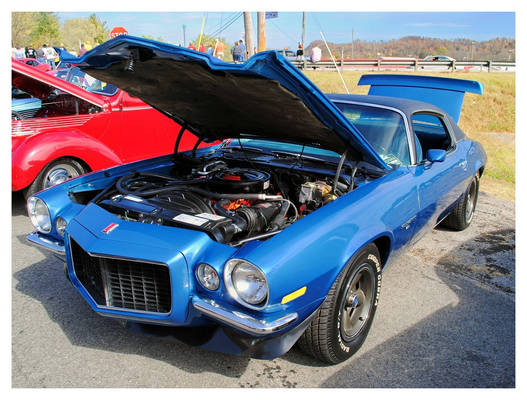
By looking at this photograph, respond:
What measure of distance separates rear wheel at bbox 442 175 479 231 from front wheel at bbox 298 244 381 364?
2.35 meters

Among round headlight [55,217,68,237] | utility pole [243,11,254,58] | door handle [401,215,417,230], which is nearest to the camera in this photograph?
round headlight [55,217,68,237]

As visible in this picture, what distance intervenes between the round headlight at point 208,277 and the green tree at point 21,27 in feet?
163

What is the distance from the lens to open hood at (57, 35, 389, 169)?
2.43 metres

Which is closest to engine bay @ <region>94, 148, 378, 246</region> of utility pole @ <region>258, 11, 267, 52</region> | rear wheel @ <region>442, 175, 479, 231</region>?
rear wheel @ <region>442, 175, 479, 231</region>

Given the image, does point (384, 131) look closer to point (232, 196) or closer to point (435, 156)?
point (435, 156)

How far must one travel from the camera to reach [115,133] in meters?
6.09

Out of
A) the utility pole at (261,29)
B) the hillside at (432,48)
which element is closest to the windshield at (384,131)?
the utility pole at (261,29)

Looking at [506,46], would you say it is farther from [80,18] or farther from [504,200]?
[80,18]

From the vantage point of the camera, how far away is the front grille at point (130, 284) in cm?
233

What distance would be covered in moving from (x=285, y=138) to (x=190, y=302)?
1.88 m

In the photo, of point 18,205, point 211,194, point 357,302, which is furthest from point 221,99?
point 18,205

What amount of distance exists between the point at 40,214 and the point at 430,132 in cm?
409

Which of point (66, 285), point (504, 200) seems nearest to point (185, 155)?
point (66, 285)

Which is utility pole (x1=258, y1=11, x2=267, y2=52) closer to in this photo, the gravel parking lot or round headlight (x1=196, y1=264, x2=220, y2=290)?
the gravel parking lot
